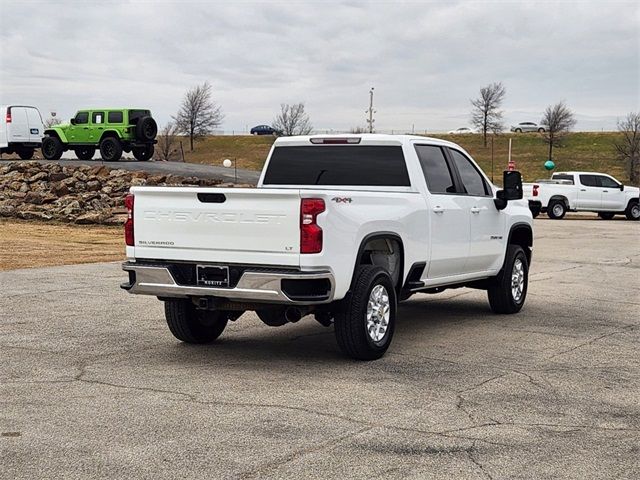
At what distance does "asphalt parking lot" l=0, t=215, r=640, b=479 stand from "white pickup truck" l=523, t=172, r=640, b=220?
27.7 meters

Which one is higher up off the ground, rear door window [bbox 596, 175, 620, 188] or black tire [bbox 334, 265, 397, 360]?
rear door window [bbox 596, 175, 620, 188]

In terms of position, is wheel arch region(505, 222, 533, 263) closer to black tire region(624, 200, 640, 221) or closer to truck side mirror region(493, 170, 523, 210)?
truck side mirror region(493, 170, 523, 210)

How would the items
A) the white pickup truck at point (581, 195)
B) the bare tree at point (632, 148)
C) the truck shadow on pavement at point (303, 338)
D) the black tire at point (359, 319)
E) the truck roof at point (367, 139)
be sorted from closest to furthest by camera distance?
the black tire at point (359, 319) < the truck shadow on pavement at point (303, 338) < the truck roof at point (367, 139) < the white pickup truck at point (581, 195) < the bare tree at point (632, 148)

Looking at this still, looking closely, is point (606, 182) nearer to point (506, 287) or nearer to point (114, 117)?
point (114, 117)

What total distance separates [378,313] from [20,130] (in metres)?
32.5

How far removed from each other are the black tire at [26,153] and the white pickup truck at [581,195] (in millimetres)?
19830

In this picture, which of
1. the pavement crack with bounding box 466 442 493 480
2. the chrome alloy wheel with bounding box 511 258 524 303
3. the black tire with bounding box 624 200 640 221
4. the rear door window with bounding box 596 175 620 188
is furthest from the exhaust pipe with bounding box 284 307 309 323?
the black tire with bounding box 624 200 640 221

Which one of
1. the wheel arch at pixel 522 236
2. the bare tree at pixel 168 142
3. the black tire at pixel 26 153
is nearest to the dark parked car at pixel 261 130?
the bare tree at pixel 168 142

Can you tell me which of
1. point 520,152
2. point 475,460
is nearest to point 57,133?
point 475,460

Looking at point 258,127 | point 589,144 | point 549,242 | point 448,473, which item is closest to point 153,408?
point 448,473

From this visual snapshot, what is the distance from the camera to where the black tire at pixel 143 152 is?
37.3 m

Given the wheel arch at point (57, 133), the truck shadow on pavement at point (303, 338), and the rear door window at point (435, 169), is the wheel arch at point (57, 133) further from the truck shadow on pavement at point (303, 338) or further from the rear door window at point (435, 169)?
the rear door window at point (435, 169)

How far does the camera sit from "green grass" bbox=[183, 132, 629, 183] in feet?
287

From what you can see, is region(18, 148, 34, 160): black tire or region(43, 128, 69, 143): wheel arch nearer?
region(43, 128, 69, 143): wheel arch
